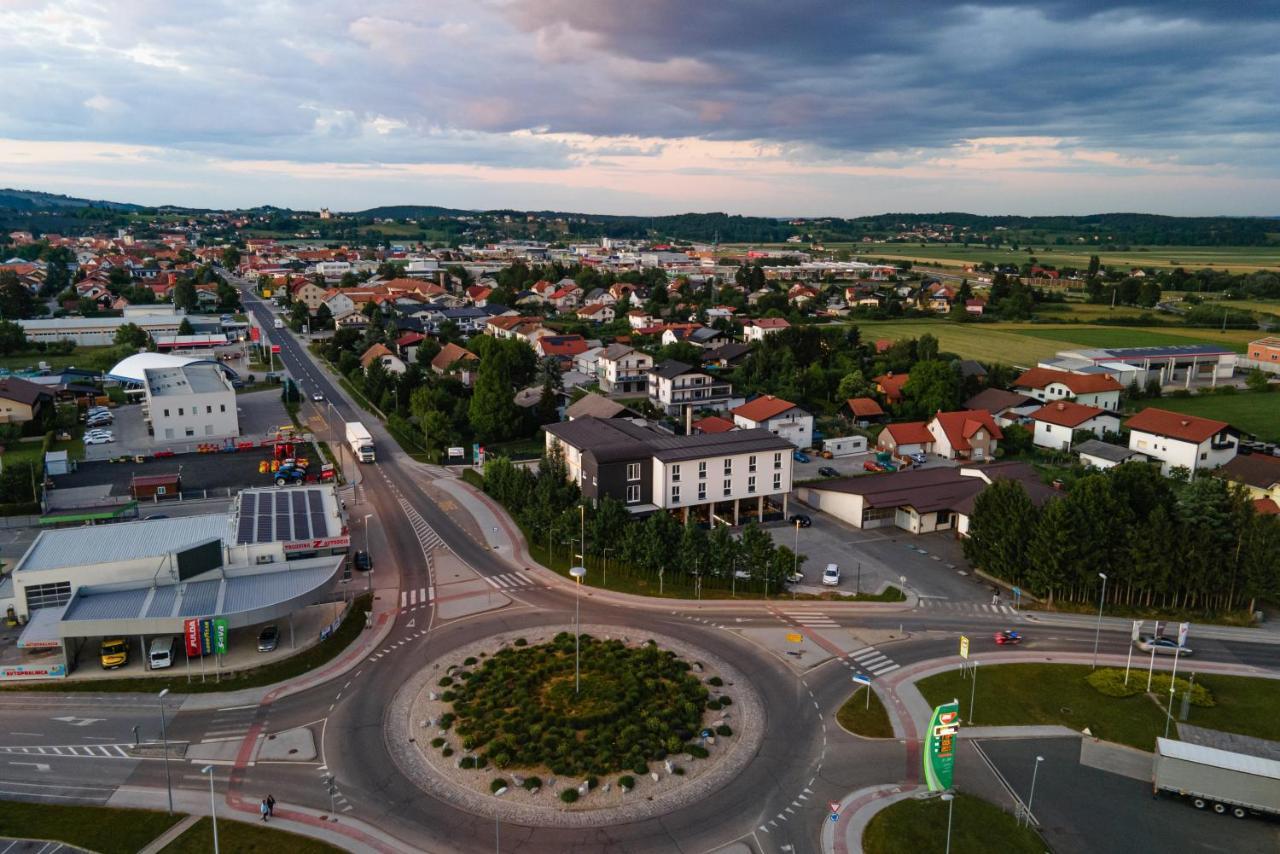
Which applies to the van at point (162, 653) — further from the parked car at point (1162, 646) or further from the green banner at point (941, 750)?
the parked car at point (1162, 646)

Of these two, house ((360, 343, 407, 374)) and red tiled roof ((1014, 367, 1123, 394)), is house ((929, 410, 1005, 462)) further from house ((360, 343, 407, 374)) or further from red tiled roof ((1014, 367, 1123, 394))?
house ((360, 343, 407, 374))

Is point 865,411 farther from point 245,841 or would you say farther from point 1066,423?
point 245,841

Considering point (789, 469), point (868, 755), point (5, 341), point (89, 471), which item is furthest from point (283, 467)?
point (5, 341)

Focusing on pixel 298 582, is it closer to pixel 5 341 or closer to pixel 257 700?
pixel 257 700

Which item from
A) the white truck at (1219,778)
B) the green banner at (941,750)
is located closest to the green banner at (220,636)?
the green banner at (941,750)

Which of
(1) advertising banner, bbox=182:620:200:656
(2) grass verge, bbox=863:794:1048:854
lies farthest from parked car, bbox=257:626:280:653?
(2) grass verge, bbox=863:794:1048:854

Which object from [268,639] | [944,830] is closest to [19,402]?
[268,639]
